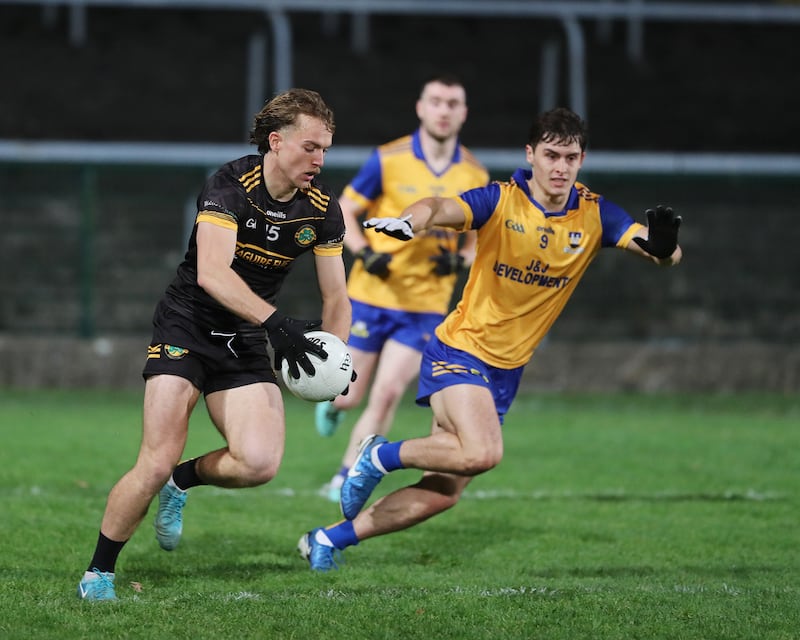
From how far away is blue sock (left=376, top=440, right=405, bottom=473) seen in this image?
6.50m

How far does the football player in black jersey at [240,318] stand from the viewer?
5.78 m

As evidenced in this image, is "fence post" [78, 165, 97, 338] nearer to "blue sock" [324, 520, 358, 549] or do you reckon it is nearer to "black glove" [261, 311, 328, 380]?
"blue sock" [324, 520, 358, 549]

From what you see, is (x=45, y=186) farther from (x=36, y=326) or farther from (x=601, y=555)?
(x=601, y=555)

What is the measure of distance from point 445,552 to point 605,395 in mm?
7504

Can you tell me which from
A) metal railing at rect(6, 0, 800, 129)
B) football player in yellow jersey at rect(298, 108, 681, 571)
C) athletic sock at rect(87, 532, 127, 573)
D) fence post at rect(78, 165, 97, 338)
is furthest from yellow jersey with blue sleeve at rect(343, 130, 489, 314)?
fence post at rect(78, 165, 97, 338)

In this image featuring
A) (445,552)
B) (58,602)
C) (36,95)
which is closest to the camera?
(58,602)

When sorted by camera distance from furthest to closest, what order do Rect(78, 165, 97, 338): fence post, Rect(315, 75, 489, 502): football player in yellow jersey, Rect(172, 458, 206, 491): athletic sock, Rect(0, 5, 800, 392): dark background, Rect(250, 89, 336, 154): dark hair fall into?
Rect(0, 5, 800, 392): dark background
Rect(78, 165, 97, 338): fence post
Rect(315, 75, 489, 502): football player in yellow jersey
Rect(172, 458, 206, 491): athletic sock
Rect(250, 89, 336, 154): dark hair

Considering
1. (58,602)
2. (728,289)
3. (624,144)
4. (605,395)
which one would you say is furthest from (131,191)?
(58,602)

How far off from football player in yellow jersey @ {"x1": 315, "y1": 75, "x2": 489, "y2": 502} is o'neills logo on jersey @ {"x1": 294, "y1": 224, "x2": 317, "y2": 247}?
2.52 meters

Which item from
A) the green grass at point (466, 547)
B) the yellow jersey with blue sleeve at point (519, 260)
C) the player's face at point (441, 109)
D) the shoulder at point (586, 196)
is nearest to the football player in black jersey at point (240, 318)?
the green grass at point (466, 547)

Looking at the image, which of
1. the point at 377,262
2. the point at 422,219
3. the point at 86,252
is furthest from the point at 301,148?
the point at 86,252

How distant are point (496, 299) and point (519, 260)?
223 millimetres

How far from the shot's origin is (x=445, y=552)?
714 centimetres

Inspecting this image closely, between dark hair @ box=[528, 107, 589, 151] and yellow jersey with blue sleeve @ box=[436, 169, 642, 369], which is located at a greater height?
dark hair @ box=[528, 107, 589, 151]
